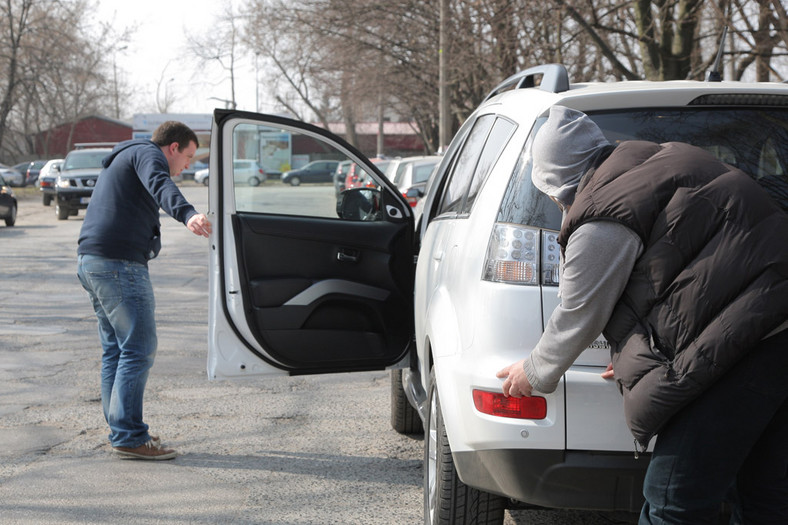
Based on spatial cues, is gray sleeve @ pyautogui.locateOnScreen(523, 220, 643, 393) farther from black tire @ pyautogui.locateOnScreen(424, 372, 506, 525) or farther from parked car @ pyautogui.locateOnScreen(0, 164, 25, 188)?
parked car @ pyautogui.locateOnScreen(0, 164, 25, 188)

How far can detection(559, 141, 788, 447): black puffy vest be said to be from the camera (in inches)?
83.7

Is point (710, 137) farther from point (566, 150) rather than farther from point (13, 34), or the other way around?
point (13, 34)

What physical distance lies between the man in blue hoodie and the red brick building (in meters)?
69.2

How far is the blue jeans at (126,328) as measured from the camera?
4680 millimetres

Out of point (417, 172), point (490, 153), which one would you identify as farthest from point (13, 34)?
point (490, 153)

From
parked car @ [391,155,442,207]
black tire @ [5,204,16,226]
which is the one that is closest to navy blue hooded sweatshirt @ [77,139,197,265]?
parked car @ [391,155,442,207]

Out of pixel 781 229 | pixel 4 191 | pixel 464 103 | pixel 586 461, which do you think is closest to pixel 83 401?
pixel 586 461

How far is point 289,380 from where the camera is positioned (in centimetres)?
661

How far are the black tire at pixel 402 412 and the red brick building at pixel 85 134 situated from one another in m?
69.4

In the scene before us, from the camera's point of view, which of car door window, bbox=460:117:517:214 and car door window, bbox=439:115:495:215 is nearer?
car door window, bbox=460:117:517:214

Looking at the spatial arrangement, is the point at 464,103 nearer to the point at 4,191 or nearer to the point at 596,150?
the point at 4,191

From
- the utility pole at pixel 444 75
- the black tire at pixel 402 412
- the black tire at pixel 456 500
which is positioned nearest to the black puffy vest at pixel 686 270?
the black tire at pixel 456 500

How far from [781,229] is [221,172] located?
282cm

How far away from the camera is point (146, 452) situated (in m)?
4.72
